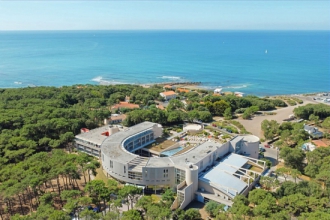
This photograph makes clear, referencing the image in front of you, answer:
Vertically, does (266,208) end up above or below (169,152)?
above

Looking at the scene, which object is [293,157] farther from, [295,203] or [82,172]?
[82,172]

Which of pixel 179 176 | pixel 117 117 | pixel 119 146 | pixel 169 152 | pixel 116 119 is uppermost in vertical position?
pixel 119 146

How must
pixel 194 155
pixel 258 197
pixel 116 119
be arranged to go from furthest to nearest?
pixel 116 119, pixel 194 155, pixel 258 197

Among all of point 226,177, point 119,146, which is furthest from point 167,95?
point 226,177

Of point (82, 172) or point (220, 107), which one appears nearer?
point (82, 172)

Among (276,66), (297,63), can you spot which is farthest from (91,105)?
(297,63)

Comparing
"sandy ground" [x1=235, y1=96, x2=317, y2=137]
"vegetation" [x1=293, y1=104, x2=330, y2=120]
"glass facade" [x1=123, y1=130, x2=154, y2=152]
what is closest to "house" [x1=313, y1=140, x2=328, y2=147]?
"sandy ground" [x1=235, y1=96, x2=317, y2=137]

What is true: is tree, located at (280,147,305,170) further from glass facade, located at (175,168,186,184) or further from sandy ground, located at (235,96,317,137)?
glass facade, located at (175,168,186,184)

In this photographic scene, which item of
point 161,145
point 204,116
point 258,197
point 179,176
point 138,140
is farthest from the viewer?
point 204,116
